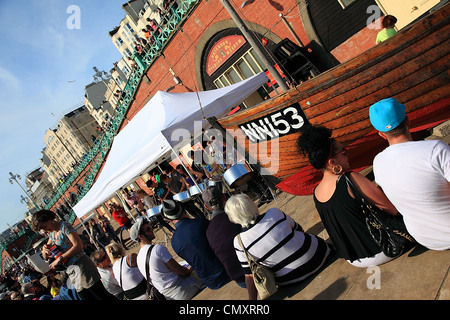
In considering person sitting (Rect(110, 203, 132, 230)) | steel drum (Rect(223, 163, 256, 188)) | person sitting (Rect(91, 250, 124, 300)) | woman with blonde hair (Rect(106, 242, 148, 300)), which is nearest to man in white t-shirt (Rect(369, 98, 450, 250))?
woman with blonde hair (Rect(106, 242, 148, 300))

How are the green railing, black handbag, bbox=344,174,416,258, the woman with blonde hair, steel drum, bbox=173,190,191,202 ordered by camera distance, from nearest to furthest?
black handbag, bbox=344,174,416,258 → the woman with blonde hair → steel drum, bbox=173,190,191,202 → the green railing

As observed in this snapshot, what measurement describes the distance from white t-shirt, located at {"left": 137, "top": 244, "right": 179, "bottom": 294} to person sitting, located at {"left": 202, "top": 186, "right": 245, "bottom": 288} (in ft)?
2.76

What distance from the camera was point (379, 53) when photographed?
4.29m

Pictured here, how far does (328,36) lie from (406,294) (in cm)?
966

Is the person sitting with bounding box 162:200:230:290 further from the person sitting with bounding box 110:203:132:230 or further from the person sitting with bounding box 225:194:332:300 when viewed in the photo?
the person sitting with bounding box 110:203:132:230

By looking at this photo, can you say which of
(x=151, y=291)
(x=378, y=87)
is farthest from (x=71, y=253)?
(x=378, y=87)

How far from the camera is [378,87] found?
4500 millimetres

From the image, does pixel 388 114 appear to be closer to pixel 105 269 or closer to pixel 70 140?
pixel 105 269

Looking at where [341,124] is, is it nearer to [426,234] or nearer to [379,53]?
[379,53]

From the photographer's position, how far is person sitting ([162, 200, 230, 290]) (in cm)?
391

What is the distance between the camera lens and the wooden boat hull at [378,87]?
3977 mm

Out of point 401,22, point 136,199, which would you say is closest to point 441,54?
point 401,22

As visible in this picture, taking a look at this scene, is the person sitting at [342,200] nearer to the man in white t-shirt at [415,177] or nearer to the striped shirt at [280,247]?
the man in white t-shirt at [415,177]

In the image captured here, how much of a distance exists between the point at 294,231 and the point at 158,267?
2.10 m
